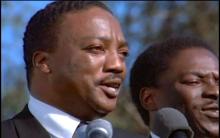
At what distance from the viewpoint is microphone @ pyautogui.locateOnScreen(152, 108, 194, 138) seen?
3.59 meters

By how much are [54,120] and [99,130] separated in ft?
1.46

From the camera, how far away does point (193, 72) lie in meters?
4.49

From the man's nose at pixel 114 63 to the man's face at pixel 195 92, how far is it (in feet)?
3.62

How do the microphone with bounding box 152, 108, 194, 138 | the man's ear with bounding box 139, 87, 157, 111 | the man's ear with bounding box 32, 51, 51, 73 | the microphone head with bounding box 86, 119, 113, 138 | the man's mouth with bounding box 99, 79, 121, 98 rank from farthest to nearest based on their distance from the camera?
the man's ear with bounding box 139, 87, 157, 111, the microphone with bounding box 152, 108, 194, 138, the man's ear with bounding box 32, 51, 51, 73, the man's mouth with bounding box 99, 79, 121, 98, the microphone head with bounding box 86, 119, 113, 138

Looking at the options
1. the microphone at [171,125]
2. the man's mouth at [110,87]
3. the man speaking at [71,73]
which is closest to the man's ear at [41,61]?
the man speaking at [71,73]

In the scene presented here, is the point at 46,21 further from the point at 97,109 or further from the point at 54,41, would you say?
the point at 97,109

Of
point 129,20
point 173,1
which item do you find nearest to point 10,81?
point 129,20

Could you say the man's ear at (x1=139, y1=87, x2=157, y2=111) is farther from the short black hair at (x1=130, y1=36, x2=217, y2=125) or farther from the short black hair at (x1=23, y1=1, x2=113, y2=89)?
the short black hair at (x1=23, y1=1, x2=113, y2=89)

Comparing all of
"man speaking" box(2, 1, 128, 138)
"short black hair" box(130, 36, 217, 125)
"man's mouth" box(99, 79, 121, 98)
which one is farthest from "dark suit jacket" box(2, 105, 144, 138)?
"short black hair" box(130, 36, 217, 125)

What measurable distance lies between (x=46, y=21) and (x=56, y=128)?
499 mm

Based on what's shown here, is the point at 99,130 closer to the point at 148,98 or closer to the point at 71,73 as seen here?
the point at 71,73

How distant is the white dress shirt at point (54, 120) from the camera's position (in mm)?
3387

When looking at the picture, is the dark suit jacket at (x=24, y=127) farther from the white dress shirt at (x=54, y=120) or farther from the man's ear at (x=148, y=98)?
the man's ear at (x=148, y=98)

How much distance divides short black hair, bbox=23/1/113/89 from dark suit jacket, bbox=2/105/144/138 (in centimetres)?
17
